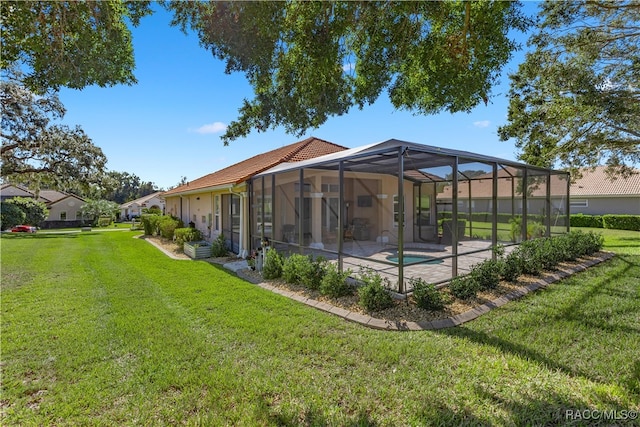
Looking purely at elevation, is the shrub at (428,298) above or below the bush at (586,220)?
below

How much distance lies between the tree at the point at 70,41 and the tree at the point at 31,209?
126 feet

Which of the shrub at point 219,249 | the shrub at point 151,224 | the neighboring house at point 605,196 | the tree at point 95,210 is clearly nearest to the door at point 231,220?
the shrub at point 219,249

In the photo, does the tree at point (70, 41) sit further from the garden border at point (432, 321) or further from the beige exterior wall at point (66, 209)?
the beige exterior wall at point (66, 209)

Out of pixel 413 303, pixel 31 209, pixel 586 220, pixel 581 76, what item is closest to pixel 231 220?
pixel 413 303

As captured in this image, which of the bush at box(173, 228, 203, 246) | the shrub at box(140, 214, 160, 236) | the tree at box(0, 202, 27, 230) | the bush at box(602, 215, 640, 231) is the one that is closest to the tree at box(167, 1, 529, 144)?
the bush at box(173, 228, 203, 246)

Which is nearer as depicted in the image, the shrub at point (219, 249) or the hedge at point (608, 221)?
the shrub at point (219, 249)

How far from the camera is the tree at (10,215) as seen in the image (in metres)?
29.8

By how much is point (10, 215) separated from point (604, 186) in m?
54.4

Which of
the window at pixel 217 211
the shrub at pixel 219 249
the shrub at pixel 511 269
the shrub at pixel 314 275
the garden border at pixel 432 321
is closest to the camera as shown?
the garden border at pixel 432 321

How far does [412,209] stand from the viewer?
14438mm

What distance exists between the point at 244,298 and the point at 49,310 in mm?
3654

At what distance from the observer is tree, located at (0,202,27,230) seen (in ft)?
97.8

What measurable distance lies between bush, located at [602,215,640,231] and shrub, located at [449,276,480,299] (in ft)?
82.5

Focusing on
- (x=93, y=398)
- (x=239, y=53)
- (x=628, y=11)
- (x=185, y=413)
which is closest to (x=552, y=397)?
(x=185, y=413)
